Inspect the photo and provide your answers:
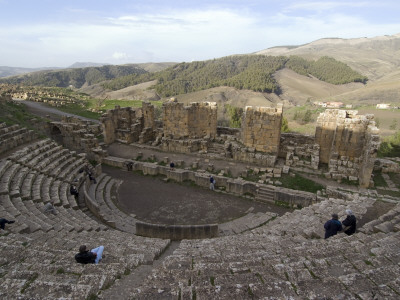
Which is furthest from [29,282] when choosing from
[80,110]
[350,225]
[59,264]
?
[80,110]

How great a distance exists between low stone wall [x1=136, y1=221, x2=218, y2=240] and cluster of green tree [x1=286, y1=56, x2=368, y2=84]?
389ft

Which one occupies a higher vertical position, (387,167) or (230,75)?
(230,75)

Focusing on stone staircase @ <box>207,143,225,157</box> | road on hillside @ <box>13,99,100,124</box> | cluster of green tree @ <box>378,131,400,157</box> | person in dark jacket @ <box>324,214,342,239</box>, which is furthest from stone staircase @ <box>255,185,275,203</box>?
road on hillside @ <box>13,99,100,124</box>

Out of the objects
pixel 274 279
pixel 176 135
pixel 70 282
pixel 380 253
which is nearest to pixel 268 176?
pixel 176 135

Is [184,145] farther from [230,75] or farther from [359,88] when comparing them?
Answer: [230,75]

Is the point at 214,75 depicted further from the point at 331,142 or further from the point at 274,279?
the point at 274,279

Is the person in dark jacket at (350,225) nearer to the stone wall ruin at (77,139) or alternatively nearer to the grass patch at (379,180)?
the grass patch at (379,180)

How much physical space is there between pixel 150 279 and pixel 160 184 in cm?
1298

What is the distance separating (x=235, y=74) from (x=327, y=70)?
4327cm

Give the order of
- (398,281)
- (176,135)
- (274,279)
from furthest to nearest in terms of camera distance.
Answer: (176,135), (274,279), (398,281)

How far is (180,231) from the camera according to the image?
12.0 meters

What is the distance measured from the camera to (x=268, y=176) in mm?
17578

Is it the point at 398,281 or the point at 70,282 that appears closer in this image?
the point at 398,281

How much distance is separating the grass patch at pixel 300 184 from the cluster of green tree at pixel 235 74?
7471cm
